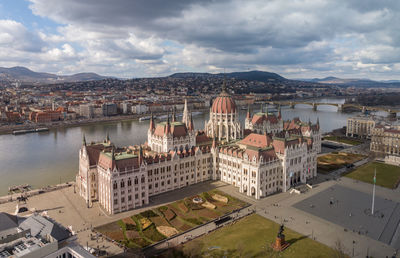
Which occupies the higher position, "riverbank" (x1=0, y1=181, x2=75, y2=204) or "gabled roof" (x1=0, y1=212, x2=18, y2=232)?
"gabled roof" (x1=0, y1=212, x2=18, y2=232)

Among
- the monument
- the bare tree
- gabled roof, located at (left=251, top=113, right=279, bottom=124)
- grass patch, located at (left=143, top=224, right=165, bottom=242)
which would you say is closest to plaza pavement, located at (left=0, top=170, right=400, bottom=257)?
the bare tree

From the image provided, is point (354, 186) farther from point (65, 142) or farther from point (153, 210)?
point (65, 142)

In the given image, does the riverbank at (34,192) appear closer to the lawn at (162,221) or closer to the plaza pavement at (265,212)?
the plaza pavement at (265,212)

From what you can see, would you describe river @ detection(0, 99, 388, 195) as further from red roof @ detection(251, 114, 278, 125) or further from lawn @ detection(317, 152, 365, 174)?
lawn @ detection(317, 152, 365, 174)

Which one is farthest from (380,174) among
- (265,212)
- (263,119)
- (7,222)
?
(7,222)

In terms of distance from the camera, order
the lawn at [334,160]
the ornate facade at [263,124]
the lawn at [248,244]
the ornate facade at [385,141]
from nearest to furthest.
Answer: the lawn at [248,244]
the lawn at [334,160]
the ornate facade at [263,124]
the ornate facade at [385,141]

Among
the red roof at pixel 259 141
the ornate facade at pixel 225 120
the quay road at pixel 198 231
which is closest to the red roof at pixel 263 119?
the ornate facade at pixel 225 120

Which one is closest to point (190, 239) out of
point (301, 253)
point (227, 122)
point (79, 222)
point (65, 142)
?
point (301, 253)
